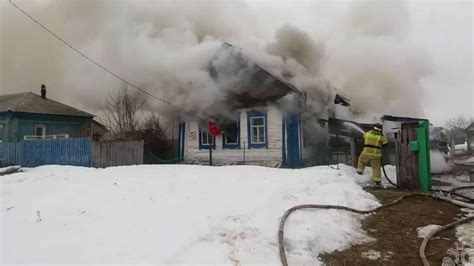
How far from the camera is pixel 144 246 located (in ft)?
11.2

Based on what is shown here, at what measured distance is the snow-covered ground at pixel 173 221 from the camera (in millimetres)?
3354

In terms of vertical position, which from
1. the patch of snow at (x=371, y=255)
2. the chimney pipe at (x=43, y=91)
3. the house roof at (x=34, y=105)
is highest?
the chimney pipe at (x=43, y=91)

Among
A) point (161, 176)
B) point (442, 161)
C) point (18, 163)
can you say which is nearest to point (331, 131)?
point (442, 161)

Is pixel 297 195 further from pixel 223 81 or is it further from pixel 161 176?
pixel 223 81

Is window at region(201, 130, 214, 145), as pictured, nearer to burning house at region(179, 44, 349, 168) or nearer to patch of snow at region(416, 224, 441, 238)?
burning house at region(179, 44, 349, 168)

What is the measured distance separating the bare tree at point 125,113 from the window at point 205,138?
3839mm

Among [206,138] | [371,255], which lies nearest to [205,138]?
[206,138]

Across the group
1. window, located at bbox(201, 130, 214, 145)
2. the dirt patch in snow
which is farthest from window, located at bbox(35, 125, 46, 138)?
the dirt patch in snow

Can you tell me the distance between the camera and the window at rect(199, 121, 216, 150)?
651 inches

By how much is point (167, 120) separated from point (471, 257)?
15.4 m

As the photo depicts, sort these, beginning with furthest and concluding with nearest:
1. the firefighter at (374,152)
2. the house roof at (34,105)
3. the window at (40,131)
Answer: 1. the window at (40,131)
2. the house roof at (34,105)
3. the firefighter at (374,152)

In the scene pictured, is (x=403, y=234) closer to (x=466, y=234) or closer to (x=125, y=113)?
(x=466, y=234)

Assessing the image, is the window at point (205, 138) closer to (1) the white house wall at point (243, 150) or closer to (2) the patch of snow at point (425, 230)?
(1) the white house wall at point (243, 150)

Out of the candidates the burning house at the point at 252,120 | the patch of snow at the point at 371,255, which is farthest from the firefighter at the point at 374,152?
the burning house at the point at 252,120
